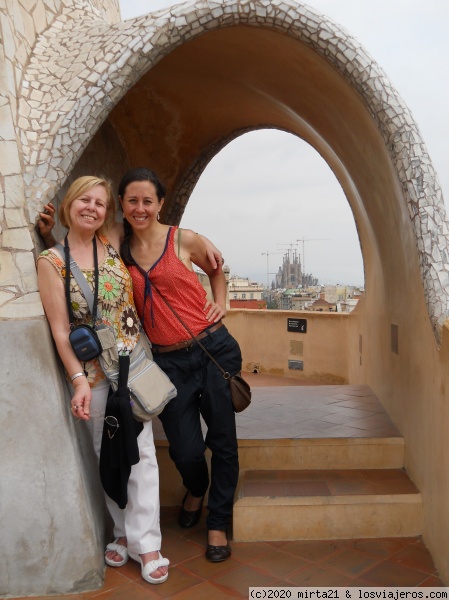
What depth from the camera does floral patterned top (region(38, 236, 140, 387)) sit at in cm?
273

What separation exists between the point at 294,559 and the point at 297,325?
615cm

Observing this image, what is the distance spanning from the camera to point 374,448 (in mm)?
3744

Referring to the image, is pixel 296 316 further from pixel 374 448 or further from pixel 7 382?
pixel 7 382

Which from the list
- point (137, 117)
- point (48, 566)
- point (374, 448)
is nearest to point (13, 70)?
point (137, 117)

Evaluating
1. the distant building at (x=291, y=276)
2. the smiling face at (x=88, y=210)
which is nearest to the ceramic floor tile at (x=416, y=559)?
the smiling face at (x=88, y=210)

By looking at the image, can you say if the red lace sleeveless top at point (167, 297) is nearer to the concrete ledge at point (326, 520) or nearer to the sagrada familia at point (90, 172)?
the sagrada familia at point (90, 172)

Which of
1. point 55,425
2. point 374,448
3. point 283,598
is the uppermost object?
point 55,425

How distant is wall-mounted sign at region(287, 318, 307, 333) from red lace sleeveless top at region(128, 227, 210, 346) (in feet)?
19.9

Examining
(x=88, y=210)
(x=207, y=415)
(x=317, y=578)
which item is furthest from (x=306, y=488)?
(x=88, y=210)

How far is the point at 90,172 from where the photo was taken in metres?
4.40

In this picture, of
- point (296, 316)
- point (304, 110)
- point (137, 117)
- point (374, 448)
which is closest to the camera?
point (374, 448)

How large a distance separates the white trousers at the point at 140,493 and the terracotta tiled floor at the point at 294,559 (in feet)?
0.64

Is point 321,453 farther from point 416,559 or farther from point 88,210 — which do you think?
point 88,210

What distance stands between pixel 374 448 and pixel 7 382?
2324mm
